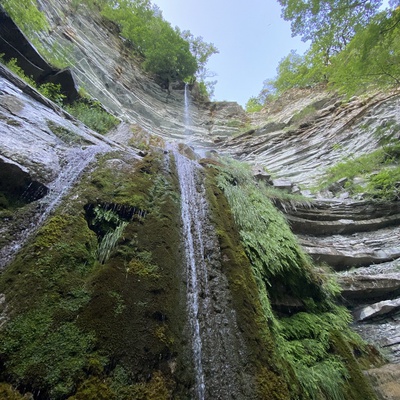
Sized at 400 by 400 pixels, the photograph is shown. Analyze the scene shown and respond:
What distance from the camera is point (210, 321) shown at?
2.95 metres

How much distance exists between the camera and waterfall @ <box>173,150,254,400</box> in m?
2.45

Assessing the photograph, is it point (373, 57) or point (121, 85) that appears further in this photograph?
point (121, 85)

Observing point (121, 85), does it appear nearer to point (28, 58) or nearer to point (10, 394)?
point (28, 58)

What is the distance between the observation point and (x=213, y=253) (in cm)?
385

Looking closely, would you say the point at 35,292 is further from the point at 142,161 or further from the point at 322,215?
the point at 322,215

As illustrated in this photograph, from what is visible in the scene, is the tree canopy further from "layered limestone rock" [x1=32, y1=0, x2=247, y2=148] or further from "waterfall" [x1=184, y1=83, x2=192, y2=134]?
"waterfall" [x1=184, y1=83, x2=192, y2=134]

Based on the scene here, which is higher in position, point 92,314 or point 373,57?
point 373,57

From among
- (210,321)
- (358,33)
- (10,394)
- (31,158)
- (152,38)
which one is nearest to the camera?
(10,394)

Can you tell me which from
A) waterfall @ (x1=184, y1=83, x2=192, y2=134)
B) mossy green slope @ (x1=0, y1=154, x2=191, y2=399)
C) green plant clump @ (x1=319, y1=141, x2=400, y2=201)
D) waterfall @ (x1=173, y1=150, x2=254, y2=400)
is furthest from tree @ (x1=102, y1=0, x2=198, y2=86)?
mossy green slope @ (x1=0, y1=154, x2=191, y2=399)

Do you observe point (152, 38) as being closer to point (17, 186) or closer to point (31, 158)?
point (31, 158)

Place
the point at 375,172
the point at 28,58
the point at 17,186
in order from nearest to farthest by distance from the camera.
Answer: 1. the point at 17,186
2. the point at 28,58
3. the point at 375,172

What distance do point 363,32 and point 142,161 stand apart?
20.6ft

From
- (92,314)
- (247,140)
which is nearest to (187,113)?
(247,140)

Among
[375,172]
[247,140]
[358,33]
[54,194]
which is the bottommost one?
[54,194]
